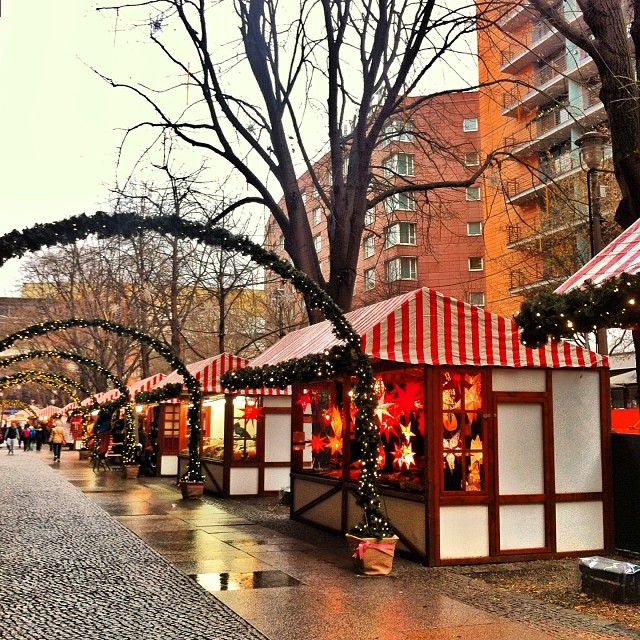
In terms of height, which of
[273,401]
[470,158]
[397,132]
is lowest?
[273,401]

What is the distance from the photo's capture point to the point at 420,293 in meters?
10.9

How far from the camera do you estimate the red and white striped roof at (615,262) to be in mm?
8148

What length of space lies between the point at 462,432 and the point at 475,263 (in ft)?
133

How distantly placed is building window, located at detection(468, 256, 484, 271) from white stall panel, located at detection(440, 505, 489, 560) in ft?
132

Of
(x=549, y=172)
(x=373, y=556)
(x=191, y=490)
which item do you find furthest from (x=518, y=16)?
(x=373, y=556)

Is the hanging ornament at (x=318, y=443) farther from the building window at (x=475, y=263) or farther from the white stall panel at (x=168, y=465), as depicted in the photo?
the building window at (x=475, y=263)

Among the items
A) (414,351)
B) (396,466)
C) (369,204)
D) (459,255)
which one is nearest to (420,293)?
(414,351)

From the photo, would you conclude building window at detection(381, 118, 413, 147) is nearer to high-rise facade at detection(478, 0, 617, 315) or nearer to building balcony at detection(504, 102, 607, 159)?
high-rise facade at detection(478, 0, 617, 315)

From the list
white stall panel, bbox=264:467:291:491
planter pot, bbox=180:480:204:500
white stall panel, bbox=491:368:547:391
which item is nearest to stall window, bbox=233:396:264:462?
white stall panel, bbox=264:467:291:491

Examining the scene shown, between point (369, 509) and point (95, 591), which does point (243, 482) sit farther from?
point (95, 591)

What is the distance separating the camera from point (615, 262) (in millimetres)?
8773

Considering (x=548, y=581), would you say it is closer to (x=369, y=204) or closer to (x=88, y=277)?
(x=369, y=204)

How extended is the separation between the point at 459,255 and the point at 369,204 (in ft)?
111

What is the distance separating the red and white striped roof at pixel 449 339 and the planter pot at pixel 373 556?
7.48 feet
